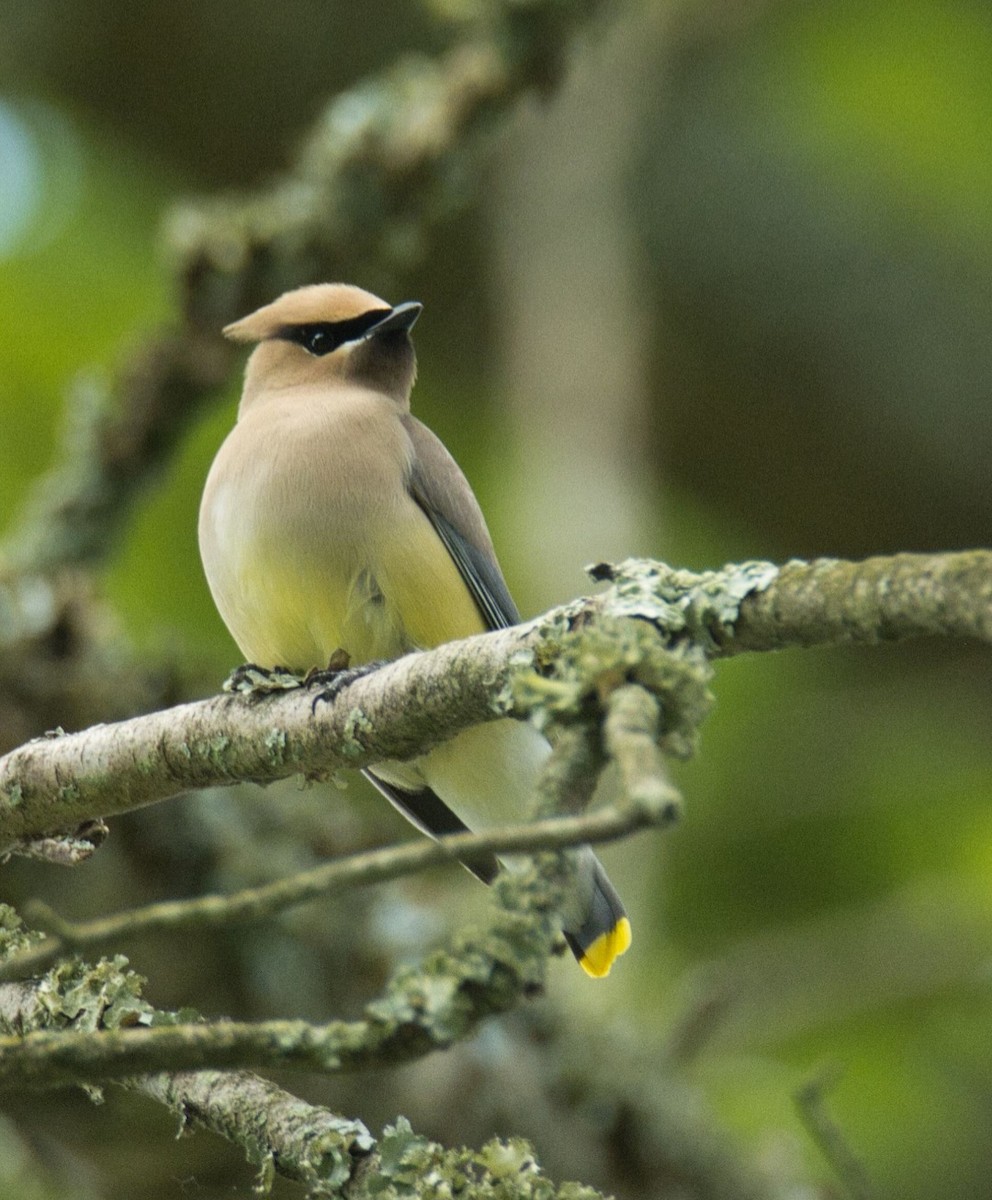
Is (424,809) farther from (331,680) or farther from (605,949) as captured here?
(331,680)

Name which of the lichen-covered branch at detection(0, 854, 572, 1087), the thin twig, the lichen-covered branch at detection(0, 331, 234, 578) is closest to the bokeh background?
the lichen-covered branch at detection(0, 331, 234, 578)

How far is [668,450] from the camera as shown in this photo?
1009 cm

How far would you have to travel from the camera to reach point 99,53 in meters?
9.67

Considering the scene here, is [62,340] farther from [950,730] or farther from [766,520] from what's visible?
[950,730]

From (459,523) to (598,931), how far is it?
1281mm

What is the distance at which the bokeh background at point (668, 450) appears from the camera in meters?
5.74

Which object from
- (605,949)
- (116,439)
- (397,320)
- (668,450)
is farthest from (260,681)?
(668,450)

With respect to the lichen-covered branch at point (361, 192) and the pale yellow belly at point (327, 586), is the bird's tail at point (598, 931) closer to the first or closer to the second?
the pale yellow belly at point (327, 586)

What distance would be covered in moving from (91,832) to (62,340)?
5.71m

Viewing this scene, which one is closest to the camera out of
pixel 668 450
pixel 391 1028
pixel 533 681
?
pixel 391 1028

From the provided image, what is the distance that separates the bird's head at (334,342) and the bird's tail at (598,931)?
176 cm

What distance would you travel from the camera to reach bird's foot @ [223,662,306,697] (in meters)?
3.61

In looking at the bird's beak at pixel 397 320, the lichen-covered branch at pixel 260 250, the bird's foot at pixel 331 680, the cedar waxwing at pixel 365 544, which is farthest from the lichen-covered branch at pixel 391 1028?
the lichen-covered branch at pixel 260 250

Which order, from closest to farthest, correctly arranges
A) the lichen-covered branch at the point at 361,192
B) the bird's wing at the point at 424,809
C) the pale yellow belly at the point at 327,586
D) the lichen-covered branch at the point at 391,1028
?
the lichen-covered branch at the point at 391,1028 → the pale yellow belly at the point at 327,586 → the bird's wing at the point at 424,809 → the lichen-covered branch at the point at 361,192
